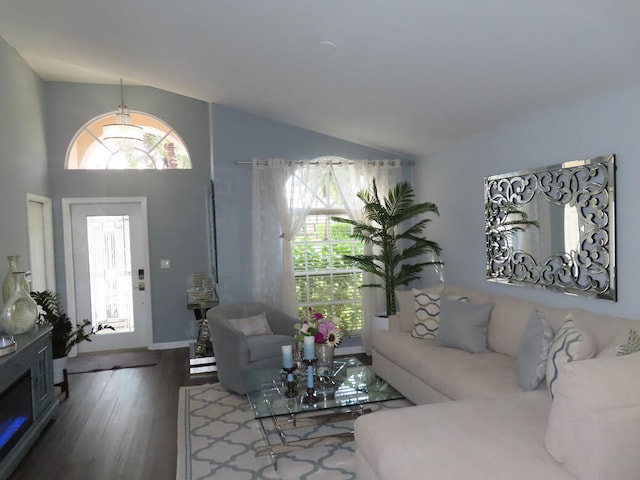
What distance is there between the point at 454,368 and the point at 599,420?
1.48m

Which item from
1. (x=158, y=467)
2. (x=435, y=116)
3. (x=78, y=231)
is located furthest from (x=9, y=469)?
(x=435, y=116)

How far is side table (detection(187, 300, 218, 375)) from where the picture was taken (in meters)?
4.95

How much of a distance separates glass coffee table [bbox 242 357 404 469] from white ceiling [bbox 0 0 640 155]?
2.10 m

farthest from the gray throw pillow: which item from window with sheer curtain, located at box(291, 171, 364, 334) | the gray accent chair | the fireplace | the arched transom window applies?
the arched transom window

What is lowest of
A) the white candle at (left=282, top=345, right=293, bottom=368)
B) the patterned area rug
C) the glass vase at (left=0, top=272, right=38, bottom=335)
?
the patterned area rug

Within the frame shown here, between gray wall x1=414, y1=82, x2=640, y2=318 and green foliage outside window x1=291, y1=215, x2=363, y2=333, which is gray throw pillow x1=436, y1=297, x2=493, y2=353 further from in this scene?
green foliage outside window x1=291, y1=215, x2=363, y2=333

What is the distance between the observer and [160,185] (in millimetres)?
5922

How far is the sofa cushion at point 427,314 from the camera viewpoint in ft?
13.1

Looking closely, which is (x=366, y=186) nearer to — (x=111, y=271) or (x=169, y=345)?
(x=169, y=345)

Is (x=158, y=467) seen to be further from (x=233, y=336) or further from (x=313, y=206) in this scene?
(x=313, y=206)

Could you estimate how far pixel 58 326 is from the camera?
423cm

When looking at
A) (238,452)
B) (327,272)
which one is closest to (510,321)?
(238,452)

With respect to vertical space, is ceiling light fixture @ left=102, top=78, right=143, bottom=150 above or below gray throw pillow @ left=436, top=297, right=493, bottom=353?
above

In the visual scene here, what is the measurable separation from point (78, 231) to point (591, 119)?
5435 mm
